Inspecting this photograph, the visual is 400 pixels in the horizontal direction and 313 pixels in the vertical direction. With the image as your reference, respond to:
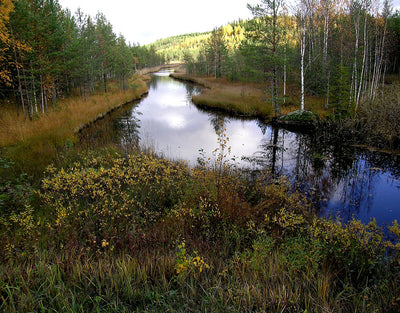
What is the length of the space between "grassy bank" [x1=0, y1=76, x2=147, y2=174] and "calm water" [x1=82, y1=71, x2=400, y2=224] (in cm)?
125

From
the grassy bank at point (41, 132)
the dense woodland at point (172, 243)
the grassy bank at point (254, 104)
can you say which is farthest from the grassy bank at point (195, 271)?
the grassy bank at point (254, 104)

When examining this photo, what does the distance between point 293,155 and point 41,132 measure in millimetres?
12782

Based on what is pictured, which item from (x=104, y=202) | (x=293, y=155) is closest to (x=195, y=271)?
(x=104, y=202)

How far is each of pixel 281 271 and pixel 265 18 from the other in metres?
19.2

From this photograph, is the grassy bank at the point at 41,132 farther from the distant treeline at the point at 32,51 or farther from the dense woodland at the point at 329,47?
the dense woodland at the point at 329,47

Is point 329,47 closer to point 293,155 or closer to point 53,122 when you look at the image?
point 293,155

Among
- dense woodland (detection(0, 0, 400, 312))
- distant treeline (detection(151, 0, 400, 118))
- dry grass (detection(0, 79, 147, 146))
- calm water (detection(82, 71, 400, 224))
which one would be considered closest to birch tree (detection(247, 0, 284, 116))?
distant treeline (detection(151, 0, 400, 118))

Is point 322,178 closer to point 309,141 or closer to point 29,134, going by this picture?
point 309,141

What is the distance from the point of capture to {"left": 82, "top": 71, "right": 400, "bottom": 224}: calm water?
26.2 feet

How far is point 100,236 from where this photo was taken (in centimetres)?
523

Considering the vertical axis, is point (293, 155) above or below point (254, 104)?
below

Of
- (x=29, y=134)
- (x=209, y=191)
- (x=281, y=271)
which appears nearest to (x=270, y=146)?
(x=209, y=191)

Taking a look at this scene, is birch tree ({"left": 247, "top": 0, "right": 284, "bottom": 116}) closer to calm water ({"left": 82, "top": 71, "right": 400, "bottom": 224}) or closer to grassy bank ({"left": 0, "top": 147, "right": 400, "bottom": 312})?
calm water ({"left": 82, "top": 71, "right": 400, "bottom": 224})

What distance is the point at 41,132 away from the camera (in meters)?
12.6
